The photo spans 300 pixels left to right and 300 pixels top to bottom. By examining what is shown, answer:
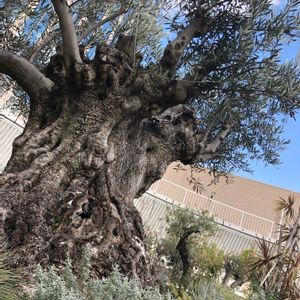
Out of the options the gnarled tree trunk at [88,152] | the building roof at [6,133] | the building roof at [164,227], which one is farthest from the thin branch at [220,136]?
the building roof at [164,227]

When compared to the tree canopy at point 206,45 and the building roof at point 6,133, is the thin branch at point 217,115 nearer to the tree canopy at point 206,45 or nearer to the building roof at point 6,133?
the tree canopy at point 206,45

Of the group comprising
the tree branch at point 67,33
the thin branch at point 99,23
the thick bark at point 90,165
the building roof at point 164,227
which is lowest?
the thick bark at point 90,165

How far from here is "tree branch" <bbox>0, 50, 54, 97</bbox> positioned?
4500 millimetres

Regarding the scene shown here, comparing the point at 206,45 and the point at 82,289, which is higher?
the point at 206,45

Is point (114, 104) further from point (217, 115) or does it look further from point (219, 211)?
point (219, 211)

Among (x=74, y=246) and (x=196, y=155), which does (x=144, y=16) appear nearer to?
(x=196, y=155)

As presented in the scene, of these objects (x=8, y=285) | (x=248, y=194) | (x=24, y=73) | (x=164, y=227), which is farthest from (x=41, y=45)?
(x=248, y=194)

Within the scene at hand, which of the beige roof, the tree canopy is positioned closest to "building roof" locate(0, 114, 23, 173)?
the tree canopy

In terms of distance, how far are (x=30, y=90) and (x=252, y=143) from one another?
4.22 metres

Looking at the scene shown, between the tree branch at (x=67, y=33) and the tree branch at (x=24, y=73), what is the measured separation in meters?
0.35

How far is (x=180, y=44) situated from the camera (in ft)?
17.1

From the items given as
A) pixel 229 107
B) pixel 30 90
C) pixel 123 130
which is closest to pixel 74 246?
pixel 123 130

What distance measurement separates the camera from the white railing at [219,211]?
74.6 ft

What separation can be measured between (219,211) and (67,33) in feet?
67.2
